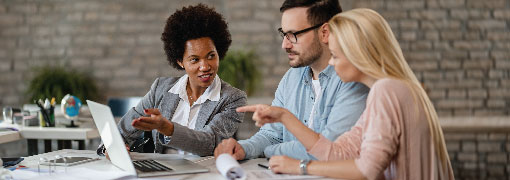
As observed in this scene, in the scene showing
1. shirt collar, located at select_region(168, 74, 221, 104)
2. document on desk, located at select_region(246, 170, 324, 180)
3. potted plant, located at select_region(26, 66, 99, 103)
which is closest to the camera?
document on desk, located at select_region(246, 170, 324, 180)

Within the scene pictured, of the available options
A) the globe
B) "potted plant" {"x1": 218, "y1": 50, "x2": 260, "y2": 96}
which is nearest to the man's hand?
the globe

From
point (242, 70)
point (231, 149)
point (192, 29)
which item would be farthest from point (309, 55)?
point (242, 70)

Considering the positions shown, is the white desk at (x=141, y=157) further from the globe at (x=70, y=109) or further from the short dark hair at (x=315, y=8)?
the globe at (x=70, y=109)

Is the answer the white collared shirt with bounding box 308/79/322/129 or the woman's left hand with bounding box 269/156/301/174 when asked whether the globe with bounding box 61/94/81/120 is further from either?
the woman's left hand with bounding box 269/156/301/174

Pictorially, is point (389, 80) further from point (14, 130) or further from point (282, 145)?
point (14, 130)

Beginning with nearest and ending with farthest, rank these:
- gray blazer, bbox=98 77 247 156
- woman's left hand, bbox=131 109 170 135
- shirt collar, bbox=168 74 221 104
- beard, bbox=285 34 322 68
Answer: woman's left hand, bbox=131 109 170 135 < beard, bbox=285 34 322 68 < gray blazer, bbox=98 77 247 156 < shirt collar, bbox=168 74 221 104

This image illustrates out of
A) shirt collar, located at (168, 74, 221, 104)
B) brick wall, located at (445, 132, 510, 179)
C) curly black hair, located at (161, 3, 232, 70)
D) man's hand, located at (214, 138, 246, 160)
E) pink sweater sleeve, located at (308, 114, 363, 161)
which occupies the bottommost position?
brick wall, located at (445, 132, 510, 179)

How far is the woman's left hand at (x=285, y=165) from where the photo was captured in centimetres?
154

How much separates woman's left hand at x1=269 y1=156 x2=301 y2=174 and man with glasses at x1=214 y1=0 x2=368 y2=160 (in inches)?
9.1

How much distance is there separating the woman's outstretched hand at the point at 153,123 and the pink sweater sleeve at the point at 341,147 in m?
0.54

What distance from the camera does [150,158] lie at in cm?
195

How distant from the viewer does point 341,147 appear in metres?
1.57

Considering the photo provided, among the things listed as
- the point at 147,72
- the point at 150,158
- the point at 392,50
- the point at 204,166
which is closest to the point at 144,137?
the point at 150,158

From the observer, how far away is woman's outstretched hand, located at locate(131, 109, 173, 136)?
178cm
